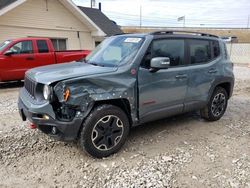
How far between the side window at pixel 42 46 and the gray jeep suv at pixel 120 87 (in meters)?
5.92

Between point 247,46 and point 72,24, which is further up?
point 72,24

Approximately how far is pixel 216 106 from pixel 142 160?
8.46ft

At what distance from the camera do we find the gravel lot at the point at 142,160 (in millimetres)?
3281

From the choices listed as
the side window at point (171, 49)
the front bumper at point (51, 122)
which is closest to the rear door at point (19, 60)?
the front bumper at point (51, 122)

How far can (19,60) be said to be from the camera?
9.38m

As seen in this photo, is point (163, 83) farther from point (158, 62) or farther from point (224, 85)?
point (224, 85)

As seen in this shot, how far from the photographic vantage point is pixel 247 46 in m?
23.8

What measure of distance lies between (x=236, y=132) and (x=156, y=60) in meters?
2.43

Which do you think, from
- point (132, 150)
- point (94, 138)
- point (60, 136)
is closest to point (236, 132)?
point (132, 150)

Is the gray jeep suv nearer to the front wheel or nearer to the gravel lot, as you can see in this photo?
the front wheel

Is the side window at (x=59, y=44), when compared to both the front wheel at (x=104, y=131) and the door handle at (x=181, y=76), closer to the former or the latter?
the door handle at (x=181, y=76)

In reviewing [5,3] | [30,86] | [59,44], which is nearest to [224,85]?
[30,86]

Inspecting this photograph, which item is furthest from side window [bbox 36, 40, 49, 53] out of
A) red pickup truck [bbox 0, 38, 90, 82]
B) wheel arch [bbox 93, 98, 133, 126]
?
wheel arch [bbox 93, 98, 133, 126]

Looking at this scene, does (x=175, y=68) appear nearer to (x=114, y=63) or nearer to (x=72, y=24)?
→ (x=114, y=63)
